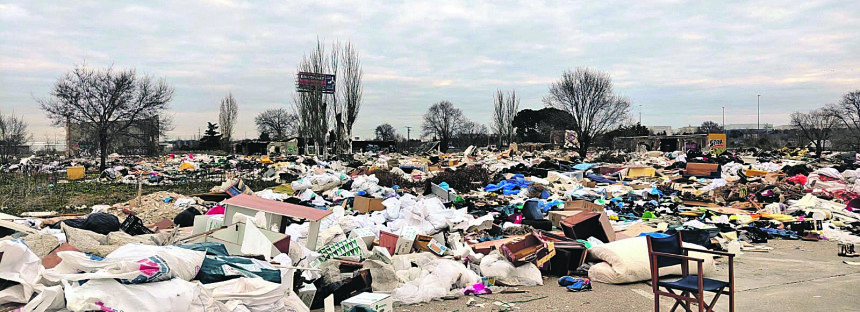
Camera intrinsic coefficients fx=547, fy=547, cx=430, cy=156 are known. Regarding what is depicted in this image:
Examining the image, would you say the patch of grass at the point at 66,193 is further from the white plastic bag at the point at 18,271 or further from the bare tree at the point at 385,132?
the bare tree at the point at 385,132

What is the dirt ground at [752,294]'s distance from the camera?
184 inches

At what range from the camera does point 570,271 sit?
236 inches

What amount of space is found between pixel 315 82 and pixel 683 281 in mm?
29411

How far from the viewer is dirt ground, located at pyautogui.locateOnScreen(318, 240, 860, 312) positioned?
15.3ft

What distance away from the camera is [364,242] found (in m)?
6.27

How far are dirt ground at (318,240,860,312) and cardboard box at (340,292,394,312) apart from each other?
49 centimetres

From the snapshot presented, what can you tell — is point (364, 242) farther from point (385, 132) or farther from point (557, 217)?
point (385, 132)

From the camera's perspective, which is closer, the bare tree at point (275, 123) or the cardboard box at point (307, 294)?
the cardboard box at point (307, 294)

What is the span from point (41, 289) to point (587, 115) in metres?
→ 29.3

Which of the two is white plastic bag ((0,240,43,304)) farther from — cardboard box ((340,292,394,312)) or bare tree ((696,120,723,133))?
bare tree ((696,120,723,133))

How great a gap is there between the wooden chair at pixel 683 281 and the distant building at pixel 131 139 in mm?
25485

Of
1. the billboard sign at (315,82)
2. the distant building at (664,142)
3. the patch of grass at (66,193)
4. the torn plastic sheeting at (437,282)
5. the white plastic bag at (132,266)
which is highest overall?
the billboard sign at (315,82)

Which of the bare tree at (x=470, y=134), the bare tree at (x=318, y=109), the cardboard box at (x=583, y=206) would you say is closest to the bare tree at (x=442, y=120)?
the bare tree at (x=470, y=134)

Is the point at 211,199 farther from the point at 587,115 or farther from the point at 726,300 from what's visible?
the point at 587,115
